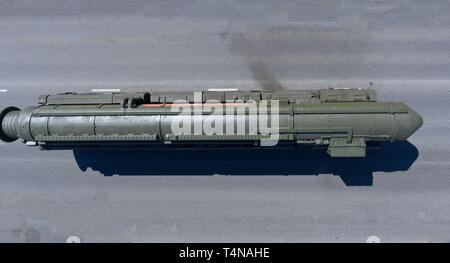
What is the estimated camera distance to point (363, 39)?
1302cm

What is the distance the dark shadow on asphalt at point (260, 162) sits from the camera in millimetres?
12461

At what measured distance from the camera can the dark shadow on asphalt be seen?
12.5 meters

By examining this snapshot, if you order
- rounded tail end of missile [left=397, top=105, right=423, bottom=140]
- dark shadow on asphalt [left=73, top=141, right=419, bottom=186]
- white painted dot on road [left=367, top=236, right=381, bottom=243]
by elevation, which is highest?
rounded tail end of missile [left=397, top=105, right=423, bottom=140]

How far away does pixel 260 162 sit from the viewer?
1264cm

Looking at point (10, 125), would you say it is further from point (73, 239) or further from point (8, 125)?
point (73, 239)

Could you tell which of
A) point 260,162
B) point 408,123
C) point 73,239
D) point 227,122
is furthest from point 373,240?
point 73,239

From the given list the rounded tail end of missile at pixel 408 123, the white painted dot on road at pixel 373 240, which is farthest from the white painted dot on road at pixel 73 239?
the rounded tail end of missile at pixel 408 123

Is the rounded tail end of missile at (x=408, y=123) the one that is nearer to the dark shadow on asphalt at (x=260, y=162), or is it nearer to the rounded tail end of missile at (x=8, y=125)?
the dark shadow on asphalt at (x=260, y=162)

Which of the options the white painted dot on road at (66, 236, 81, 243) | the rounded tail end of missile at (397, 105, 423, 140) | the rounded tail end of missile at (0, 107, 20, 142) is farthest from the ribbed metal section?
the rounded tail end of missile at (397, 105, 423, 140)

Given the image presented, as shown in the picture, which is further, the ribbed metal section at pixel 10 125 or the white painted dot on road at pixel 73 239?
the white painted dot on road at pixel 73 239

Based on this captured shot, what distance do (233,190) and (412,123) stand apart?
8.82 m

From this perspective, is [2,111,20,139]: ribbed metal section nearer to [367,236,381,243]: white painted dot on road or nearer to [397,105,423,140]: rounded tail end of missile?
[397,105,423,140]: rounded tail end of missile
